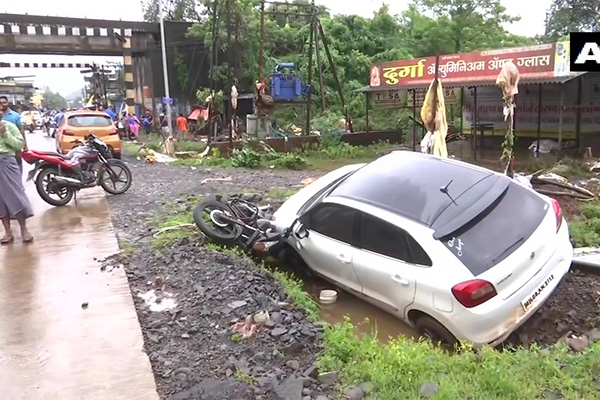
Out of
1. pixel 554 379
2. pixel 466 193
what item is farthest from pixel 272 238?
pixel 554 379

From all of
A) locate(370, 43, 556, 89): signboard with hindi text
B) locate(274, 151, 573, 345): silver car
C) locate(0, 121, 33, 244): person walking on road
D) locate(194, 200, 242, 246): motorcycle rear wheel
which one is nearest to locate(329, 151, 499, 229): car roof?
locate(274, 151, 573, 345): silver car

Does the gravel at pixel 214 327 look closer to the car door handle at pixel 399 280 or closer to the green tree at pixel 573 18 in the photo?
the car door handle at pixel 399 280

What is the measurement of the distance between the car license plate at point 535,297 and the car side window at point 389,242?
904mm

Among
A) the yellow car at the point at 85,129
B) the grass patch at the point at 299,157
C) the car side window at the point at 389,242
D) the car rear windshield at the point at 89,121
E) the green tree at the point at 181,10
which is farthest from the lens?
the green tree at the point at 181,10

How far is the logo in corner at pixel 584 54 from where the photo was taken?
1318cm

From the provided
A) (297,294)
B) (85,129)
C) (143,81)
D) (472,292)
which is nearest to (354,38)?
(143,81)

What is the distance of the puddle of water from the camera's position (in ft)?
16.7

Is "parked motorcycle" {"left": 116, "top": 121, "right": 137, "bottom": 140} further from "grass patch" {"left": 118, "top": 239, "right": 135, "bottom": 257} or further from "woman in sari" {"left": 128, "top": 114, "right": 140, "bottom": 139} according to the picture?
"grass patch" {"left": 118, "top": 239, "right": 135, "bottom": 257}

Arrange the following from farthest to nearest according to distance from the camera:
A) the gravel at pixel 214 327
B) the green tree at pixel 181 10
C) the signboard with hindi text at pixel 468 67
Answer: the green tree at pixel 181 10, the signboard with hindi text at pixel 468 67, the gravel at pixel 214 327

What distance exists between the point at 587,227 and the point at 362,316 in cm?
422

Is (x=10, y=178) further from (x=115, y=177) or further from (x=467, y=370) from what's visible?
(x=467, y=370)

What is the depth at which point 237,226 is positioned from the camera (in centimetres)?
693

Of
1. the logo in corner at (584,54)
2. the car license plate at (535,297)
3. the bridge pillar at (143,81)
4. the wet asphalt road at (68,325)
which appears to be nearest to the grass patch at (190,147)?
the logo in corner at (584,54)

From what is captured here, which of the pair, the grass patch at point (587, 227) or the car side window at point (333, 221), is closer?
the car side window at point (333, 221)
